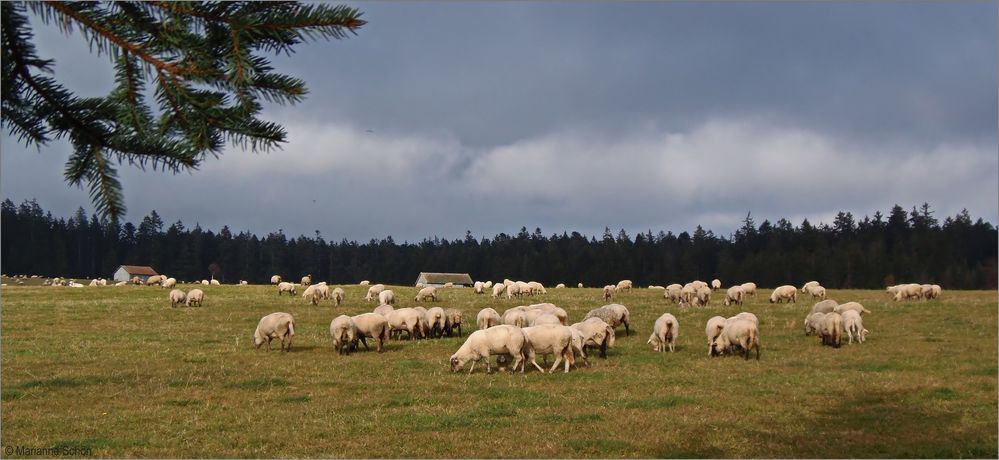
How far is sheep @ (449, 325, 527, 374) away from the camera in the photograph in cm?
1995

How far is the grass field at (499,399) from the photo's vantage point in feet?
39.8

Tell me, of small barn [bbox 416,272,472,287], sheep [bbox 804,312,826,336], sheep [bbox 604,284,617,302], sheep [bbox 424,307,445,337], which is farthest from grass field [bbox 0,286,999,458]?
small barn [bbox 416,272,472,287]

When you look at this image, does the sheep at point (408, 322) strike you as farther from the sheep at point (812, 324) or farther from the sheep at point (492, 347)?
the sheep at point (812, 324)

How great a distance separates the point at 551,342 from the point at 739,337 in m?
6.53

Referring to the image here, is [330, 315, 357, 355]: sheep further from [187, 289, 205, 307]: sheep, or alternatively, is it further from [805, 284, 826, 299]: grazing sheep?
[805, 284, 826, 299]: grazing sheep

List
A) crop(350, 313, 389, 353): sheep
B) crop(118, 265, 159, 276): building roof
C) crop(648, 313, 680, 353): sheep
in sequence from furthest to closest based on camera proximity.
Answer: crop(118, 265, 159, 276): building roof < crop(350, 313, 389, 353): sheep < crop(648, 313, 680, 353): sheep

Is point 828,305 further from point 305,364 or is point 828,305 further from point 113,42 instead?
point 113,42

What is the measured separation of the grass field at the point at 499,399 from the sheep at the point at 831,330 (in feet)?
1.89

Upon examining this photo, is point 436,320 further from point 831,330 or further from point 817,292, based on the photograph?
point 817,292

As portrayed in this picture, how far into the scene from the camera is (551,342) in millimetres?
19953

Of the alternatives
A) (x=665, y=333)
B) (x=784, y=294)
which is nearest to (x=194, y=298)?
(x=665, y=333)

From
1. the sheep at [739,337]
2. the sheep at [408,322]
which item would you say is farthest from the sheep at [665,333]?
the sheep at [408,322]

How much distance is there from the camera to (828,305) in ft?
103

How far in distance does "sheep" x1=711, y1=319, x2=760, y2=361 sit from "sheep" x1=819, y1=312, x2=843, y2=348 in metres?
3.71
